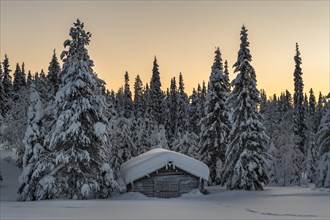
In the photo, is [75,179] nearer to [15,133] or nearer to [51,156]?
[51,156]

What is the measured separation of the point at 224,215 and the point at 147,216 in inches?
133

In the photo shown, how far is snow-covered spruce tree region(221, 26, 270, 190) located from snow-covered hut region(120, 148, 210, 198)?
3.57 metres

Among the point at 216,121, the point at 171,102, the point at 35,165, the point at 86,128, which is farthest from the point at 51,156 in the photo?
the point at 171,102

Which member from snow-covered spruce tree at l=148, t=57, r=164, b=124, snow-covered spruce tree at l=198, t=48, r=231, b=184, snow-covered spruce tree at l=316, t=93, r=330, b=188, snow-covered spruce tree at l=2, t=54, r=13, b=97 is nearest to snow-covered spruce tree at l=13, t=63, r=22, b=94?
snow-covered spruce tree at l=2, t=54, r=13, b=97

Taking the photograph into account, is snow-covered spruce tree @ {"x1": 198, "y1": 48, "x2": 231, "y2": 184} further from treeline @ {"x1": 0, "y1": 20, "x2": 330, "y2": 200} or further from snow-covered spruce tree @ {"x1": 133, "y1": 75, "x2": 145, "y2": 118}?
snow-covered spruce tree @ {"x1": 133, "y1": 75, "x2": 145, "y2": 118}

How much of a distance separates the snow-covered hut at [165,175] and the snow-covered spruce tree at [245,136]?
3.57 metres

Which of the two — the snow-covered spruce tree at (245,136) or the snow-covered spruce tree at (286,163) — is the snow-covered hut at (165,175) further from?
the snow-covered spruce tree at (286,163)

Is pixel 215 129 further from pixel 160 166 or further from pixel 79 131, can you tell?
pixel 79 131

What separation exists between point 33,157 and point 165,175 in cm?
1110

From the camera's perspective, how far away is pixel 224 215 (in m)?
17.0

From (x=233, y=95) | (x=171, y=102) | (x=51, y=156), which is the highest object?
(x=171, y=102)

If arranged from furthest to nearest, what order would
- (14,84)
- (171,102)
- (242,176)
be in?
(14,84), (171,102), (242,176)

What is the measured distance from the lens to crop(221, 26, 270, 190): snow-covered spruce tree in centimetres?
3700

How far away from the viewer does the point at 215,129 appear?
45.9m
